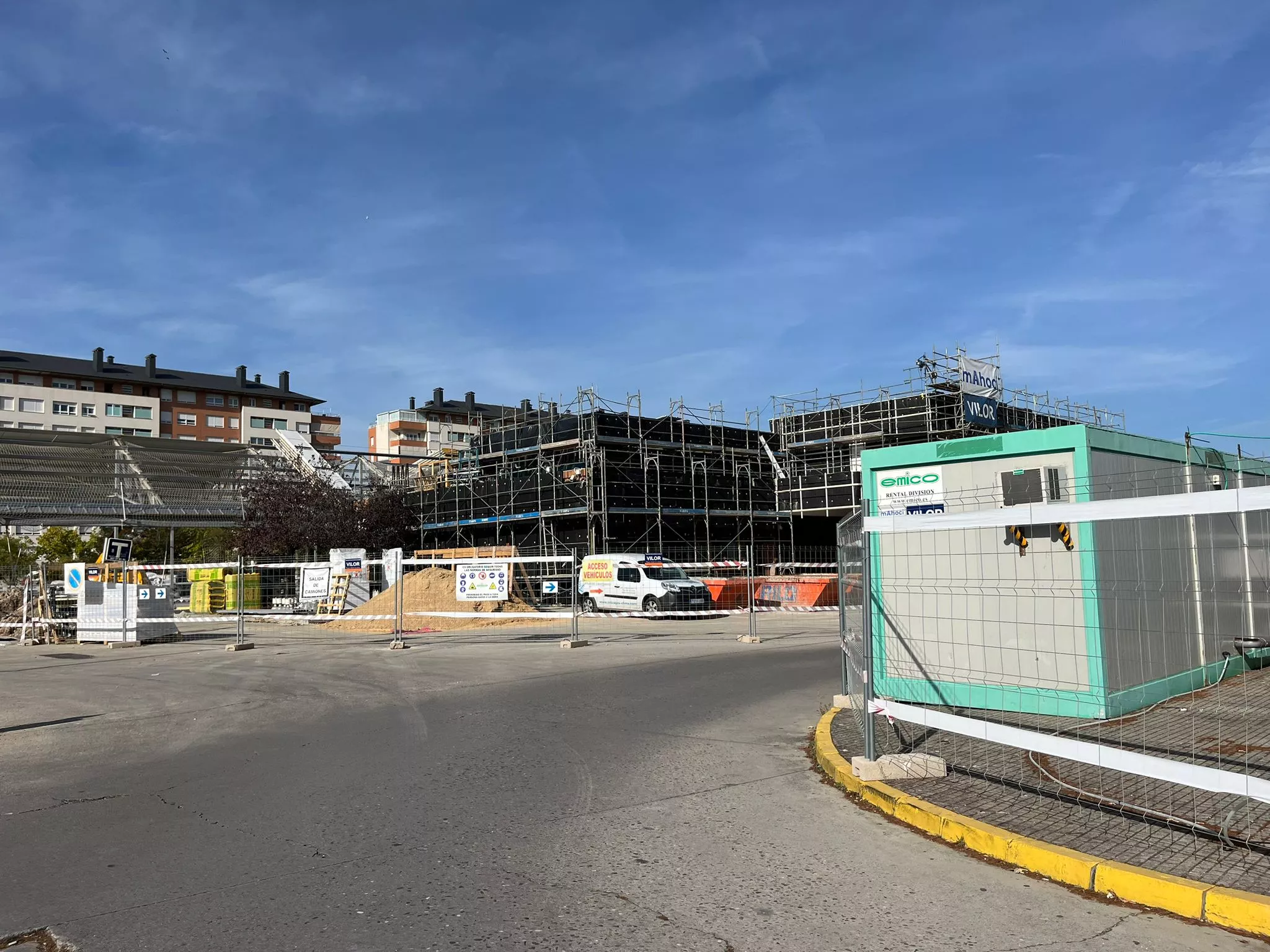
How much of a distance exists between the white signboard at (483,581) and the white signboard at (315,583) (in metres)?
9.41

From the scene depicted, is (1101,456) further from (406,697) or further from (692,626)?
(692,626)

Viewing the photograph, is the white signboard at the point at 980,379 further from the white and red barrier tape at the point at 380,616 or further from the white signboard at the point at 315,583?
the white signboard at the point at 315,583

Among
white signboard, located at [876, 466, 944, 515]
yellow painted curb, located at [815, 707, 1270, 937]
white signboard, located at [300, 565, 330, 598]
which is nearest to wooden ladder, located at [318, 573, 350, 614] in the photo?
white signboard, located at [300, 565, 330, 598]

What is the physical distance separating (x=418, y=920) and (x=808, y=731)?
19.0 ft

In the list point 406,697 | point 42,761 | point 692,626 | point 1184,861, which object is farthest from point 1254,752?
point 692,626

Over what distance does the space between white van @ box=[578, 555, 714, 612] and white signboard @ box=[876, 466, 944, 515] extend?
63.4ft

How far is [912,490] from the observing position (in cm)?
1031

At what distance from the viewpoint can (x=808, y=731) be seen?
9547 mm

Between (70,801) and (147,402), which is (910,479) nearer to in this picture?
(70,801)

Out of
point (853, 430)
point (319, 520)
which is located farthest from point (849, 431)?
point (319, 520)

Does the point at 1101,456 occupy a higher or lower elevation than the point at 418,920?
higher

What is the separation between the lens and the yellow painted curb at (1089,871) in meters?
4.39

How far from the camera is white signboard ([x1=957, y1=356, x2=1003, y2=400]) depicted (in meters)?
43.9

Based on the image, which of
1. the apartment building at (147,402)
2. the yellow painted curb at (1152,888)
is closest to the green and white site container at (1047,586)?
the yellow painted curb at (1152,888)
